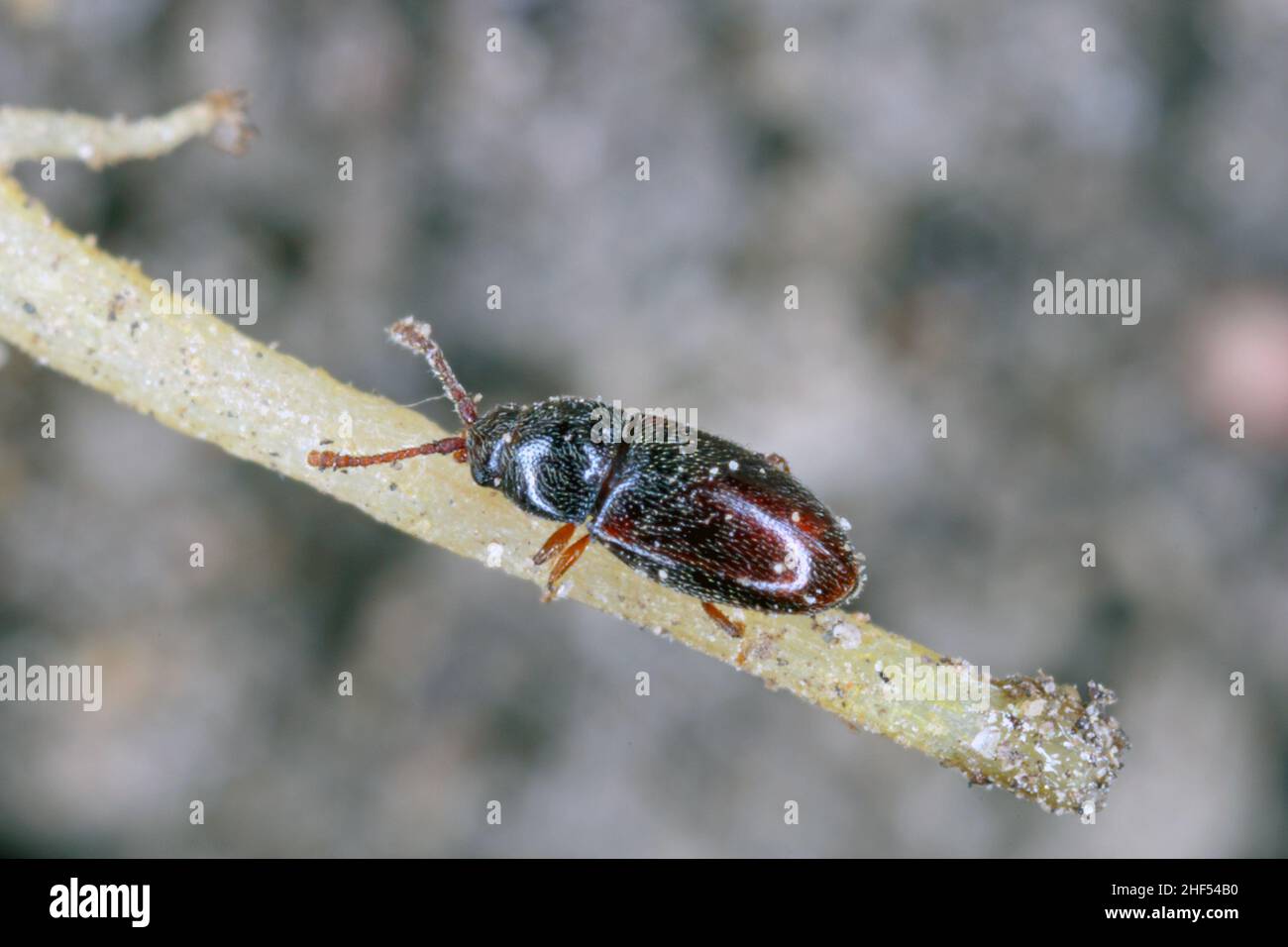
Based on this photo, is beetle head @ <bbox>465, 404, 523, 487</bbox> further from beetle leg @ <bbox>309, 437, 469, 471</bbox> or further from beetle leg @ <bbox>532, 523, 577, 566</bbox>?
beetle leg @ <bbox>532, 523, 577, 566</bbox>

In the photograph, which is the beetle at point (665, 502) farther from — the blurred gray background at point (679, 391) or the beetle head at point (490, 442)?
the blurred gray background at point (679, 391)

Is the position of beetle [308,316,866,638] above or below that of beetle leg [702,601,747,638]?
above

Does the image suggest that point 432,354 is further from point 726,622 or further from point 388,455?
point 726,622

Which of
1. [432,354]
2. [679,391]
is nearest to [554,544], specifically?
[432,354]

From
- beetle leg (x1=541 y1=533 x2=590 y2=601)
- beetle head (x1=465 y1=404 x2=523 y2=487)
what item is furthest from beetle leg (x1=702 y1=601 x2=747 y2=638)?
beetle head (x1=465 y1=404 x2=523 y2=487)

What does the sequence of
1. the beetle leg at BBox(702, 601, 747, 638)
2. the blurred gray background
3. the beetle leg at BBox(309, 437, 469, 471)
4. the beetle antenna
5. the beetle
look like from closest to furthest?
the beetle leg at BBox(309, 437, 469, 471), the beetle leg at BBox(702, 601, 747, 638), the beetle, the beetle antenna, the blurred gray background

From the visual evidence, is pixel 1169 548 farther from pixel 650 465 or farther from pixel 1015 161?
pixel 650 465
